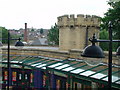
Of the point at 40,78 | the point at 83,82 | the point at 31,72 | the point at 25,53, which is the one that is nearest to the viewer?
the point at 83,82

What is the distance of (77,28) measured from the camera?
2072 centimetres

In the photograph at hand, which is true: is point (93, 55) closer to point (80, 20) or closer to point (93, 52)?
point (93, 52)

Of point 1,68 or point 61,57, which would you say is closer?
point 61,57

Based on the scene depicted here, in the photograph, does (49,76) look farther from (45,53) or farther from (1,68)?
A: (1,68)

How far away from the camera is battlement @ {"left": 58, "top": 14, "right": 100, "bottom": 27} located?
20.3 meters

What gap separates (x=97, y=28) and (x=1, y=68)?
9413 millimetres

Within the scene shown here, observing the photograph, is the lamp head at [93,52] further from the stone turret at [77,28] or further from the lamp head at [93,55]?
the stone turret at [77,28]

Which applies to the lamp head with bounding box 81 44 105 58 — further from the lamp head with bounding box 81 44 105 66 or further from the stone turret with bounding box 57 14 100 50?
the stone turret with bounding box 57 14 100 50

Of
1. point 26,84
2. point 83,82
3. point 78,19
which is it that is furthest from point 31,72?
point 83,82

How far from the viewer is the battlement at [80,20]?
2033cm

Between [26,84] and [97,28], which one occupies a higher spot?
[97,28]

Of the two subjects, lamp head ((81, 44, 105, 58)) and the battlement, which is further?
the battlement

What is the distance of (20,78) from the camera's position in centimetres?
2022

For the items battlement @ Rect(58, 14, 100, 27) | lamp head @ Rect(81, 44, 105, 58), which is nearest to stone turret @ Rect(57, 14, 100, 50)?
battlement @ Rect(58, 14, 100, 27)
